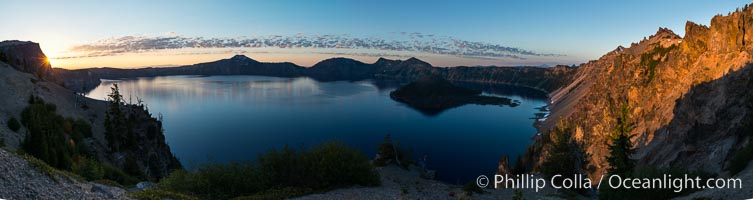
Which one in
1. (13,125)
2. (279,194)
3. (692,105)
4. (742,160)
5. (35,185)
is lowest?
(279,194)

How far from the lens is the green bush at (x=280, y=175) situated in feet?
92.8

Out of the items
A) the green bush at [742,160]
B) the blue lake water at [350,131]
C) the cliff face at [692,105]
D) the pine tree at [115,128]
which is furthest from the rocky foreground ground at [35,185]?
the pine tree at [115,128]

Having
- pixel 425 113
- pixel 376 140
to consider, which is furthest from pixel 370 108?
pixel 376 140

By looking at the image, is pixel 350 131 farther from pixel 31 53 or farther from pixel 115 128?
pixel 31 53

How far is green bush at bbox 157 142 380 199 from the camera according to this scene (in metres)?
28.3

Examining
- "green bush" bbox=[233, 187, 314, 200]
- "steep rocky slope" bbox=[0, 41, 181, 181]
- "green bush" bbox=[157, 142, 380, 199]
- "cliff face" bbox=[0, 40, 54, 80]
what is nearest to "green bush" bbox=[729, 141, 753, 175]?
"green bush" bbox=[157, 142, 380, 199]

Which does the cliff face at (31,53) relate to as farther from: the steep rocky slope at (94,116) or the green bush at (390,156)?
the green bush at (390,156)

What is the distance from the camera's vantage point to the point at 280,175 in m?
33.2

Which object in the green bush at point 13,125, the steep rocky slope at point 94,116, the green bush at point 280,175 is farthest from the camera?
the steep rocky slope at point 94,116

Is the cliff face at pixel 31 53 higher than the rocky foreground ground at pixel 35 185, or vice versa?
the cliff face at pixel 31 53

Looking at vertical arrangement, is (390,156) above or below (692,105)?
below

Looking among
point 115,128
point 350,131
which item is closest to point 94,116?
point 115,128

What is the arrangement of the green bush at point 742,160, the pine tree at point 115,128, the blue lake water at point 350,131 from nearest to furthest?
the green bush at point 742,160, the pine tree at point 115,128, the blue lake water at point 350,131

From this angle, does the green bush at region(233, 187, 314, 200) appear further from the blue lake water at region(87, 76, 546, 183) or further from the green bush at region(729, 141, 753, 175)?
the blue lake water at region(87, 76, 546, 183)
